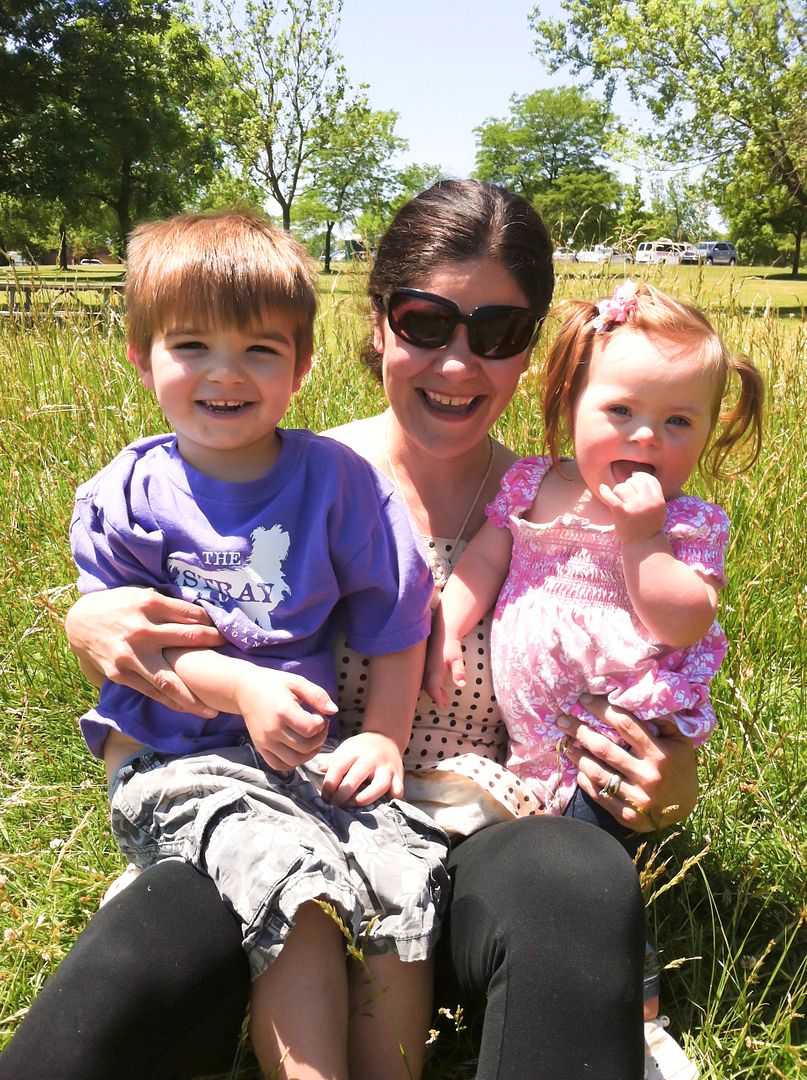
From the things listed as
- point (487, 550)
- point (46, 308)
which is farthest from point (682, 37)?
point (487, 550)

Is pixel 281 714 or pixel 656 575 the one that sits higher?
pixel 656 575

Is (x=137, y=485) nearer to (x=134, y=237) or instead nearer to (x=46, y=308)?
(x=134, y=237)

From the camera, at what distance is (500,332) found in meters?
1.98

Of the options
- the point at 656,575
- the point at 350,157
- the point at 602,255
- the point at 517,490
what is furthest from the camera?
the point at 350,157

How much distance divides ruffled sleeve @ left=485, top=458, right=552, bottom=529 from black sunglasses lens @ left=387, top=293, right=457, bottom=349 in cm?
32

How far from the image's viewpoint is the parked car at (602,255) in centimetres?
388

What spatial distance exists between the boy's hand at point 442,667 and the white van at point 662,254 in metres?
2.83

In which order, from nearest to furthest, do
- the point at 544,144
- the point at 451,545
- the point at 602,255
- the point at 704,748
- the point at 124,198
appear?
the point at 451,545
the point at 704,748
the point at 602,255
the point at 124,198
the point at 544,144

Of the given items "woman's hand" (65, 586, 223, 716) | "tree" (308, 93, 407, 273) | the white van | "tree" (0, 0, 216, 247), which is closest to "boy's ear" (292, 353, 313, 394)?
"woman's hand" (65, 586, 223, 716)

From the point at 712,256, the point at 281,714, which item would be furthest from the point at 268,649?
the point at 712,256

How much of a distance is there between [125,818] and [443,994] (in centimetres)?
66

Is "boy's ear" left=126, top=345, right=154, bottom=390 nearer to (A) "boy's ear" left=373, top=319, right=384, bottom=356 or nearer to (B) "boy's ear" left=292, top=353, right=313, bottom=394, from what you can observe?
(B) "boy's ear" left=292, top=353, right=313, bottom=394

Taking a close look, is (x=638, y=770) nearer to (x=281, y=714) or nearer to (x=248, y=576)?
(x=281, y=714)

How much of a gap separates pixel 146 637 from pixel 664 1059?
44.1 inches
